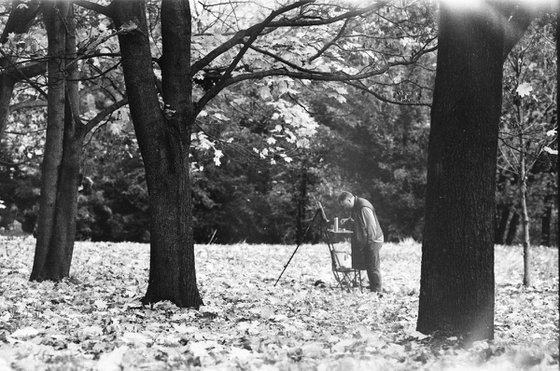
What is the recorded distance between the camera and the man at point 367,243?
10.8 m

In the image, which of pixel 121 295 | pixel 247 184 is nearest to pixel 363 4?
pixel 121 295

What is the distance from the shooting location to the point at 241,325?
6.21 metres

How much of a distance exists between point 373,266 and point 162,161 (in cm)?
488

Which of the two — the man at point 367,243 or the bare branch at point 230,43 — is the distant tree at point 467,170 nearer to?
the bare branch at point 230,43

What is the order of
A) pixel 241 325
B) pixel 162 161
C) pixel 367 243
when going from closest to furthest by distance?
pixel 241 325
pixel 162 161
pixel 367 243

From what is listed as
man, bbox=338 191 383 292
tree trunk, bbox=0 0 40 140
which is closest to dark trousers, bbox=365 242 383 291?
man, bbox=338 191 383 292

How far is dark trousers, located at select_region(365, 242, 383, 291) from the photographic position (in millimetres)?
10727

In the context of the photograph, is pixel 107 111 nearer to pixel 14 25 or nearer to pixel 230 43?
pixel 14 25

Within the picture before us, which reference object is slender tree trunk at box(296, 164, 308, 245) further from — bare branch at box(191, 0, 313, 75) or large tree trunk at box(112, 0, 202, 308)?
large tree trunk at box(112, 0, 202, 308)

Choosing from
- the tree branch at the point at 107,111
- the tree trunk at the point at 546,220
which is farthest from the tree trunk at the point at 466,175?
the tree trunk at the point at 546,220

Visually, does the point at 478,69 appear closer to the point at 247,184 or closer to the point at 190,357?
the point at 190,357

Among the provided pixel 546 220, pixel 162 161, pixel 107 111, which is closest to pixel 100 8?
pixel 162 161

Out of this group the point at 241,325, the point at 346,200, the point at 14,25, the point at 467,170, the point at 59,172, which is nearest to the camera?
the point at 467,170

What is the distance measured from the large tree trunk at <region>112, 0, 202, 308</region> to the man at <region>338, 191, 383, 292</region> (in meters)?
4.21
